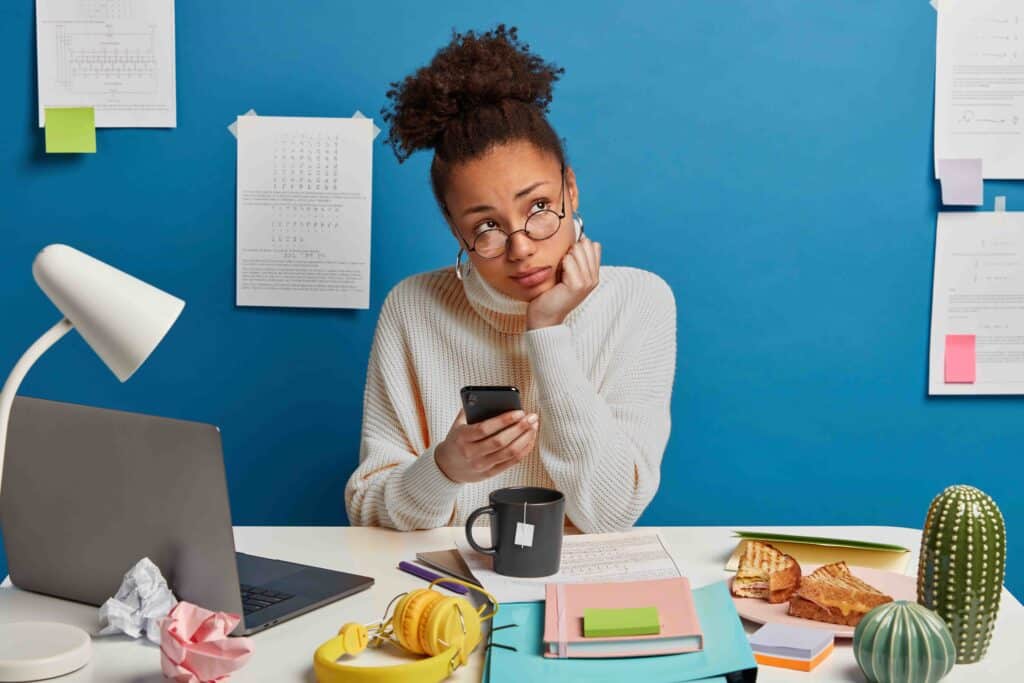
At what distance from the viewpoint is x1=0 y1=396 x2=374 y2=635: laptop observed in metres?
1.04

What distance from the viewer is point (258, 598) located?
1.17 meters

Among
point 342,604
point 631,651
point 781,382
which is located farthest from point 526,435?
→ point 781,382

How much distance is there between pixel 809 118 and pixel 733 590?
1298 mm

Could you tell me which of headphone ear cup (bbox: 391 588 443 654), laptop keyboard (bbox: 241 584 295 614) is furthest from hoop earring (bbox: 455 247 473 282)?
headphone ear cup (bbox: 391 588 443 654)

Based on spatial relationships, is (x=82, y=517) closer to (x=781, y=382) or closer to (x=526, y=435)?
(x=526, y=435)

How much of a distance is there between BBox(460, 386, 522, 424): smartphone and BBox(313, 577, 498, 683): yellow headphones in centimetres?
35

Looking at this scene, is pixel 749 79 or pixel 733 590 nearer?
pixel 733 590

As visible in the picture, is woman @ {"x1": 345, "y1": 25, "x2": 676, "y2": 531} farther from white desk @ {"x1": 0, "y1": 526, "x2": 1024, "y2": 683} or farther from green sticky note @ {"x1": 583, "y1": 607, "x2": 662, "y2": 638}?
green sticky note @ {"x1": 583, "y1": 607, "x2": 662, "y2": 638}

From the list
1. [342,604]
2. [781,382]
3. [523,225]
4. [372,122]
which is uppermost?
[372,122]

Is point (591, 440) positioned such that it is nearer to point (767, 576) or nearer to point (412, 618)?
point (767, 576)

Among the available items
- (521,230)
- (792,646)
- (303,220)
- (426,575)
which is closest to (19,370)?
(426,575)

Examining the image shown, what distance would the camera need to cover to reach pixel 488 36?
1715mm

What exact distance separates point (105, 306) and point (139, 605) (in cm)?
33

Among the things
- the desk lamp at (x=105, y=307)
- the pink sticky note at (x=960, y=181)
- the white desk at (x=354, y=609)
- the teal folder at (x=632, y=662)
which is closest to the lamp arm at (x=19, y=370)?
the desk lamp at (x=105, y=307)
